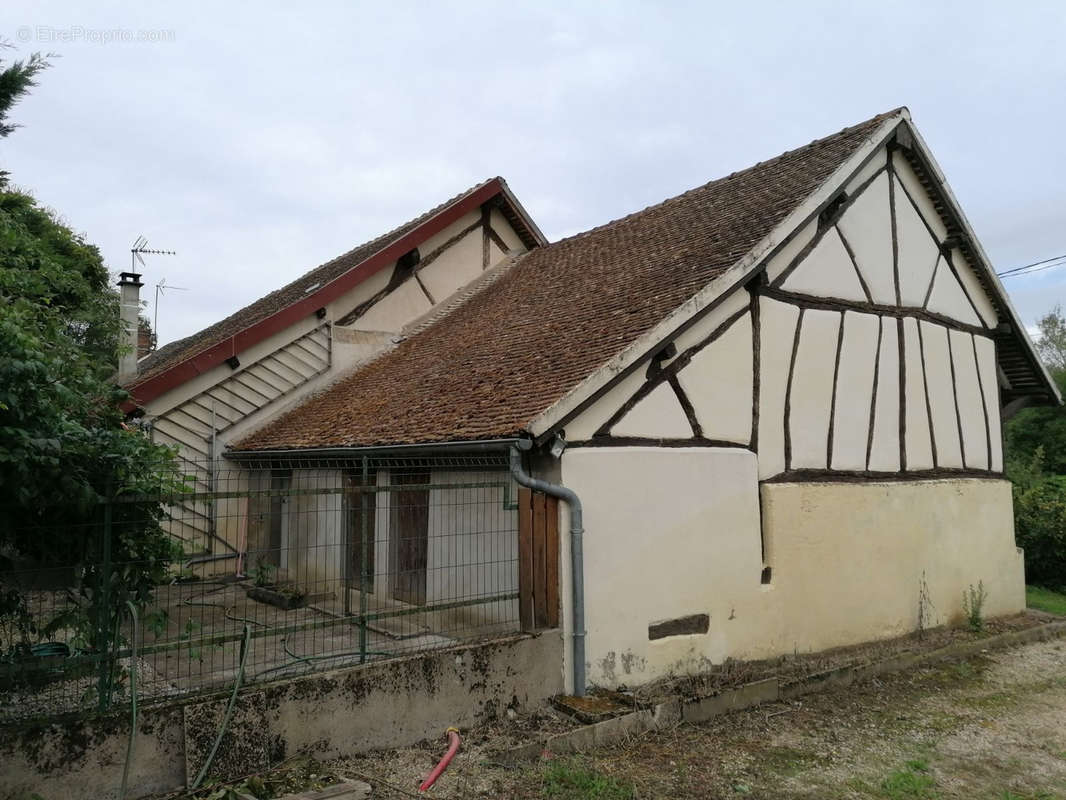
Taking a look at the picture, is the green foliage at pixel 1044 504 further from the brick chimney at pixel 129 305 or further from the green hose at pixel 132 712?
the brick chimney at pixel 129 305

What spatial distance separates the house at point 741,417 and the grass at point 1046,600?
1.20m

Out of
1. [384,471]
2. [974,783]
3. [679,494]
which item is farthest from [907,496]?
[384,471]

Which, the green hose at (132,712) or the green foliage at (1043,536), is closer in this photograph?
A: the green hose at (132,712)

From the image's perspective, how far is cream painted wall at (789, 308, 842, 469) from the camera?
29.2 ft

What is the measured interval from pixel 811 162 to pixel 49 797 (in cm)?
1021

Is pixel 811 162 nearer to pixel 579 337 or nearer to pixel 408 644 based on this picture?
pixel 579 337

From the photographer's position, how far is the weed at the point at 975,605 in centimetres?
1027

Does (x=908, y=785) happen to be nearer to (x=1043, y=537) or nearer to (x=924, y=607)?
(x=924, y=607)

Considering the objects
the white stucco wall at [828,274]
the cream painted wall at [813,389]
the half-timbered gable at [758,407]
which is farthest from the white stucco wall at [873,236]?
the cream painted wall at [813,389]

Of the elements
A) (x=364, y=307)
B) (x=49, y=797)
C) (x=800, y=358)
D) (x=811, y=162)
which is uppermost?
(x=811, y=162)

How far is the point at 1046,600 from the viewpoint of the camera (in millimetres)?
13000

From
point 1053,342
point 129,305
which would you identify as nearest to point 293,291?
point 129,305

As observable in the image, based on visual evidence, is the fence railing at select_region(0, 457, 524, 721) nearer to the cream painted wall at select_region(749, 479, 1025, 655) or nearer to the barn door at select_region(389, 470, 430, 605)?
the barn door at select_region(389, 470, 430, 605)

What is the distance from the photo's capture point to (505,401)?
24.3ft
